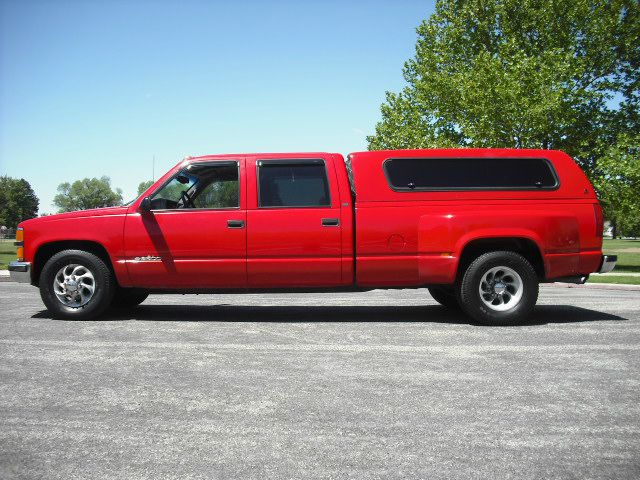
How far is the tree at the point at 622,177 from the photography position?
2288 centimetres

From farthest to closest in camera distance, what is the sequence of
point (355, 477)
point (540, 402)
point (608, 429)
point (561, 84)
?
point (561, 84) → point (540, 402) → point (608, 429) → point (355, 477)

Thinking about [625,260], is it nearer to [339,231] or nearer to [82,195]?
[339,231]

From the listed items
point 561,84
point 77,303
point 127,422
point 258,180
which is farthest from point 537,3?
point 127,422

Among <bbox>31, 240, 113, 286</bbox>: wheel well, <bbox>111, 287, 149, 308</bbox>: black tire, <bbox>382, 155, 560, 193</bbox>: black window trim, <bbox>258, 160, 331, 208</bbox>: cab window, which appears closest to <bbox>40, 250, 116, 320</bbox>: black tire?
<bbox>31, 240, 113, 286</bbox>: wheel well

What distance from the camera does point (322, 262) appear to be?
266 inches

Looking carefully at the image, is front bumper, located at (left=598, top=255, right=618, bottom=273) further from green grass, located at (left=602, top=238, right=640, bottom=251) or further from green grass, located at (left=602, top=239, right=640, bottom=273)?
green grass, located at (left=602, top=238, right=640, bottom=251)

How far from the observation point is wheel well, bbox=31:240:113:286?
7.12 meters

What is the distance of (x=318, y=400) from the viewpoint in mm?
3645

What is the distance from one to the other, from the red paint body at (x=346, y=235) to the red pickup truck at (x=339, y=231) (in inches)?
0.5

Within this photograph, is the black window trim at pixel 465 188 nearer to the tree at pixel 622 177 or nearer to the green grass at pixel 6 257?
the green grass at pixel 6 257

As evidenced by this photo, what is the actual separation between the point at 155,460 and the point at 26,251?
5.36 meters

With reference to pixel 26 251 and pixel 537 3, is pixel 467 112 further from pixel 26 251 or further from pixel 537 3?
pixel 26 251

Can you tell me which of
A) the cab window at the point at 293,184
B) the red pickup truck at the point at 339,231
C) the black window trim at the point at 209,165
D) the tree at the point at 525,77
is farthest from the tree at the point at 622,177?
the black window trim at the point at 209,165

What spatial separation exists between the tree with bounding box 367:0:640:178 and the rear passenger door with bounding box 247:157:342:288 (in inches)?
721
